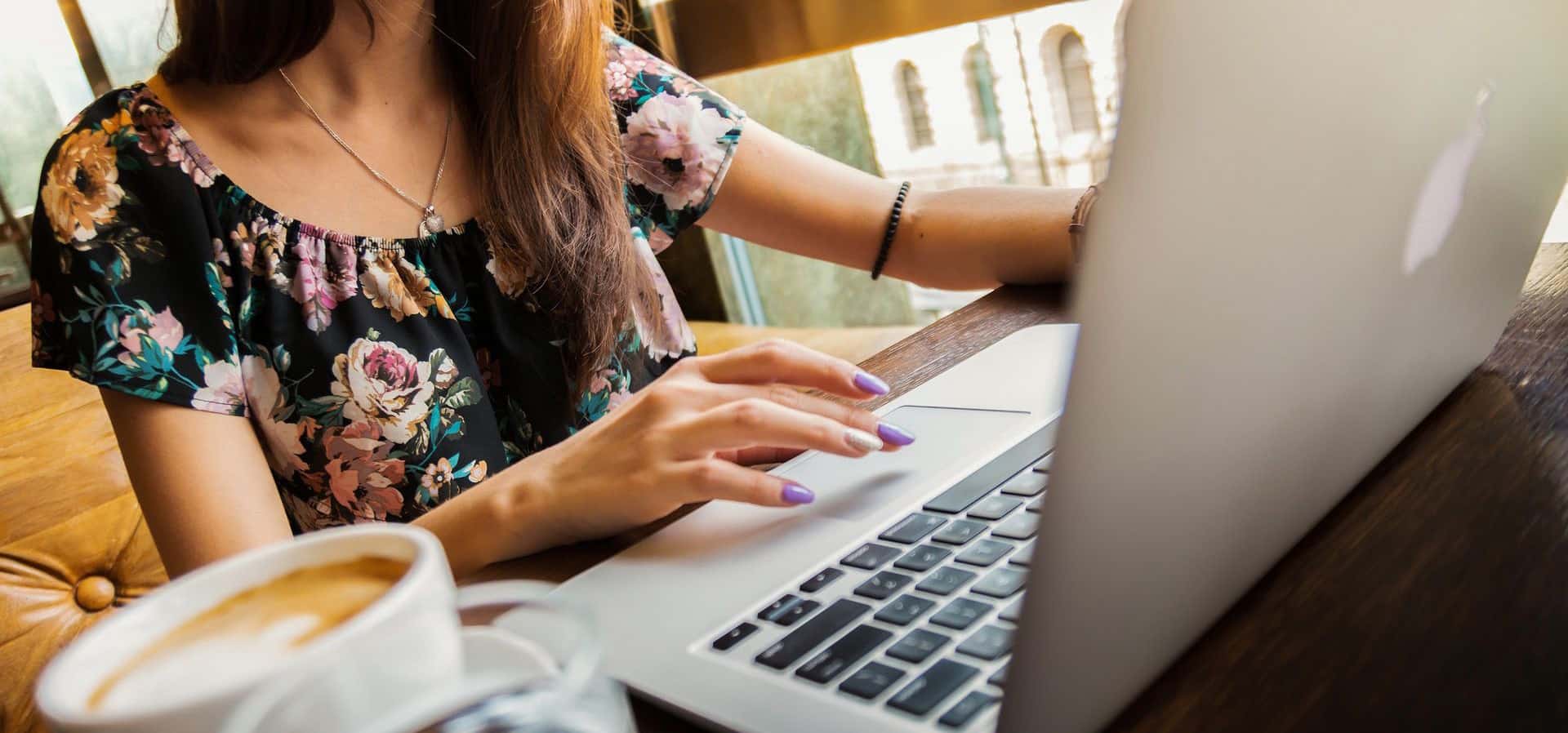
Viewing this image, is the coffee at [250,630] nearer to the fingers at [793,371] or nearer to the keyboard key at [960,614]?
the keyboard key at [960,614]

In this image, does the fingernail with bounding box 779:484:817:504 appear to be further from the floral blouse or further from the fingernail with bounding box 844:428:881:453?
the floral blouse

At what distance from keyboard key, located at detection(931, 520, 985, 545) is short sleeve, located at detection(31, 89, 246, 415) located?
1.89ft

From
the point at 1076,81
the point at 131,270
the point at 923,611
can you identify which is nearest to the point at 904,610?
the point at 923,611

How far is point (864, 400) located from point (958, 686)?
1.07 feet

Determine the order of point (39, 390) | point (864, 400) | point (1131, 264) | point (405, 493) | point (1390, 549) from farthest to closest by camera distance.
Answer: point (39, 390) → point (405, 493) → point (864, 400) → point (1390, 549) → point (1131, 264)

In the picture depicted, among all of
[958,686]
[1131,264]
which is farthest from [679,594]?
[1131,264]

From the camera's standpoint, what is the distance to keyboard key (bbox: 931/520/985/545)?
399 mm

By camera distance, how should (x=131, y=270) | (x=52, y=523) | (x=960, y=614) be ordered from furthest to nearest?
(x=52, y=523), (x=131, y=270), (x=960, y=614)

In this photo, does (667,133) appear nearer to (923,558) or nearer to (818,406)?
(818,406)

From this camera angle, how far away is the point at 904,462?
51 cm

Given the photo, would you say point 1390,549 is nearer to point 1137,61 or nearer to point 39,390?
point 1137,61

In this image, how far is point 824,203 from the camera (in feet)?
3.34

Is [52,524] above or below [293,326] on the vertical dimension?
below

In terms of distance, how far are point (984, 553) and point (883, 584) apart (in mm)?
37
